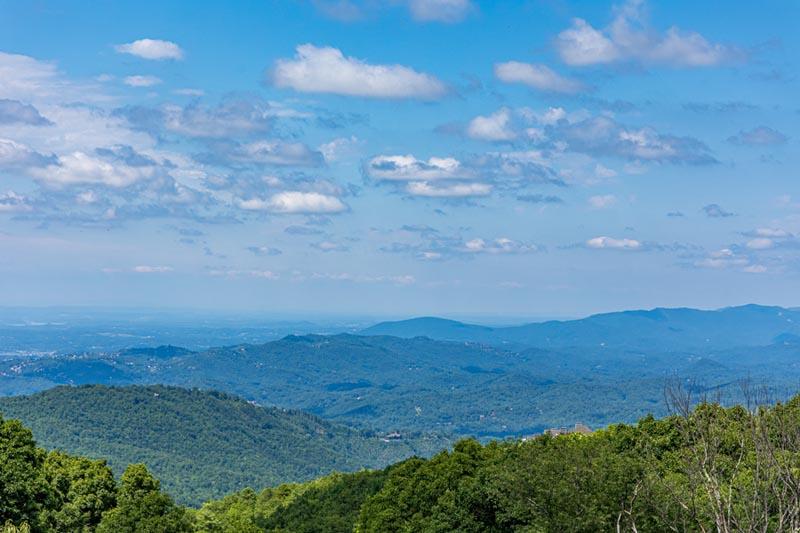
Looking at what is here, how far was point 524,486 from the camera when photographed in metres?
34.3

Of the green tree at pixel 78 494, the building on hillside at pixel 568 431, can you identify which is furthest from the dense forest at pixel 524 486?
the building on hillside at pixel 568 431

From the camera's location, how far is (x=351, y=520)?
60.6 metres

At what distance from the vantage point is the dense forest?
93.6 feet

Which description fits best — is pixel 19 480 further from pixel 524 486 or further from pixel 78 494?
pixel 524 486

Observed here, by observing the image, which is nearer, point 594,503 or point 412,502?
point 594,503

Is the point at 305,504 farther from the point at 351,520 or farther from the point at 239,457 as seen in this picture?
the point at 239,457

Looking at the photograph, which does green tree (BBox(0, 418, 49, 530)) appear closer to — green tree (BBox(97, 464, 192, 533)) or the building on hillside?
green tree (BBox(97, 464, 192, 533))

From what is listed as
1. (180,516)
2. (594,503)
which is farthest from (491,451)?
(180,516)

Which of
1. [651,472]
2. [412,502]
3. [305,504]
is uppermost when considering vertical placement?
[651,472]

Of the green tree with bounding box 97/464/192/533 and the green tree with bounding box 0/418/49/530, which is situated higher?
the green tree with bounding box 0/418/49/530

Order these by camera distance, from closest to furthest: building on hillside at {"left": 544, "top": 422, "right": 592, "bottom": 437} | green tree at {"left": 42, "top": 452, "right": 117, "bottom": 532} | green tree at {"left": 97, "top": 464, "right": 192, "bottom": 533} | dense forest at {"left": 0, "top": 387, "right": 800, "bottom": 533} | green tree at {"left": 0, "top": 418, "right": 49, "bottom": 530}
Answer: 1. dense forest at {"left": 0, "top": 387, "right": 800, "bottom": 533}
2. green tree at {"left": 0, "top": 418, "right": 49, "bottom": 530}
3. green tree at {"left": 97, "top": 464, "right": 192, "bottom": 533}
4. green tree at {"left": 42, "top": 452, "right": 117, "bottom": 532}
5. building on hillside at {"left": 544, "top": 422, "right": 592, "bottom": 437}

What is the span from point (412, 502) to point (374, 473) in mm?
33739

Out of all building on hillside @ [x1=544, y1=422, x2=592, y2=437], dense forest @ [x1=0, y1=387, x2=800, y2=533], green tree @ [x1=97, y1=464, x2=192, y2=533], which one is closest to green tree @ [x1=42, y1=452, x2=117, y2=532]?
dense forest @ [x1=0, y1=387, x2=800, y2=533]

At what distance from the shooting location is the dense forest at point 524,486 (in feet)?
93.6
